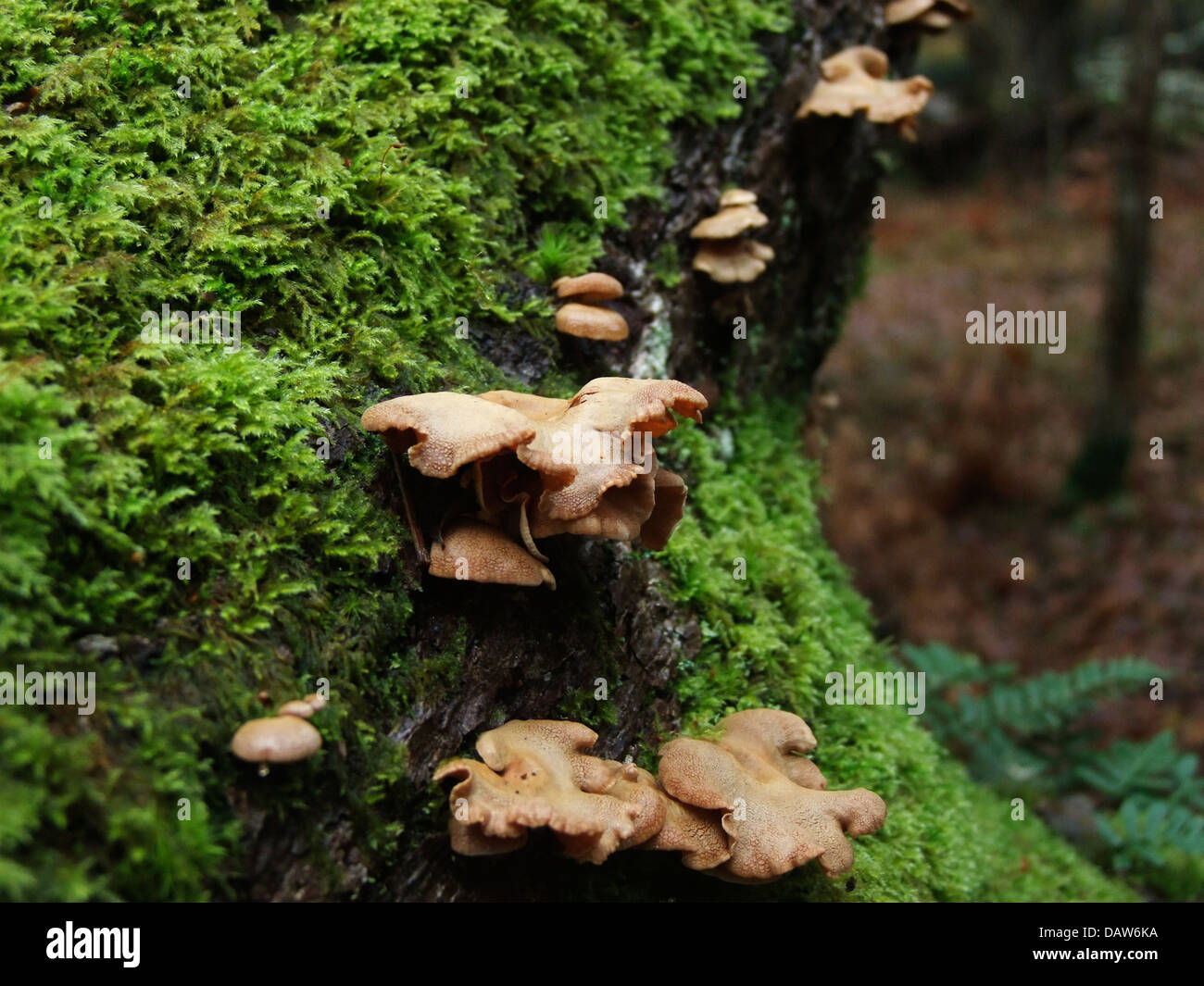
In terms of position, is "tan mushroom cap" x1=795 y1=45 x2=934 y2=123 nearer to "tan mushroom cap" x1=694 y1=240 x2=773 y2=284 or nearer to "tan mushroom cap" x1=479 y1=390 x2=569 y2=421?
"tan mushroom cap" x1=694 y1=240 x2=773 y2=284

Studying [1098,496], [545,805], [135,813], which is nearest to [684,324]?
[545,805]

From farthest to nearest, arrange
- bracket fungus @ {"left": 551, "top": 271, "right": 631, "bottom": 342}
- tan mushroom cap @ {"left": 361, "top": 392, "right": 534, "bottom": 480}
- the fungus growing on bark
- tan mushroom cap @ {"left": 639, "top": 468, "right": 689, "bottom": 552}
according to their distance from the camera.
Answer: the fungus growing on bark < bracket fungus @ {"left": 551, "top": 271, "right": 631, "bottom": 342} < tan mushroom cap @ {"left": 639, "top": 468, "right": 689, "bottom": 552} < tan mushroom cap @ {"left": 361, "top": 392, "right": 534, "bottom": 480}

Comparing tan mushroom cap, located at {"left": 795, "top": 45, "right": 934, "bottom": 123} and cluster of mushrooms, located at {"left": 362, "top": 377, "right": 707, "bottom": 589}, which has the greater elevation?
tan mushroom cap, located at {"left": 795, "top": 45, "right": 934, "bottom": 123}

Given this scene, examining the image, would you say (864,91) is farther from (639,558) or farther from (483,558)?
(483,558)

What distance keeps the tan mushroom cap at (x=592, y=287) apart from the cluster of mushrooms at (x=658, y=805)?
1.82 metres

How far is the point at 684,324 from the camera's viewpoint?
460cm

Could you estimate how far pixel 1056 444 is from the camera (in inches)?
515

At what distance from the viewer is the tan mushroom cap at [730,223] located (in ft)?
14.3

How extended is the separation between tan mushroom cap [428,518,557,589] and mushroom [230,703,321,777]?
2.05 feet

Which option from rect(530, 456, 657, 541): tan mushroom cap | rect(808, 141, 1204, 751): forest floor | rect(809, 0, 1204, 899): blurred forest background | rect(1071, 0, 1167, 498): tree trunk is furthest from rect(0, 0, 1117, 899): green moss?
rect(1071, 0, 1167, 498): tree trunk

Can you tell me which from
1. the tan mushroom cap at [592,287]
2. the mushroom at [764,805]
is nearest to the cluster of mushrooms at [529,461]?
the mushroom at [764,805]

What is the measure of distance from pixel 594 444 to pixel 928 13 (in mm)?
4551

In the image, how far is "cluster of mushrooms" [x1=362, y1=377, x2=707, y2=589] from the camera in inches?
103
